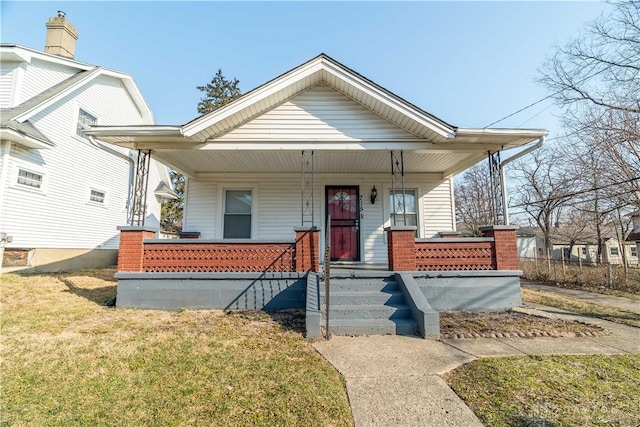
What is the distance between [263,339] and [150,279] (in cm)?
299

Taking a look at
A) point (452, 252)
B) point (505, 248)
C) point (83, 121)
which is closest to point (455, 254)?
point (452, 252)

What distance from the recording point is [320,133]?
6668mm

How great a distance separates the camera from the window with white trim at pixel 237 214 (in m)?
9.00

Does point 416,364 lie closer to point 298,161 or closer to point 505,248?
point 505,248

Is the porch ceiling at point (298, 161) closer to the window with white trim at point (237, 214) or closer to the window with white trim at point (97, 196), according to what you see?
the window with white trim at point (237, 214)

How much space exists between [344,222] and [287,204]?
5.87ft

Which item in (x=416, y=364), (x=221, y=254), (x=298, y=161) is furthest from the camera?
(x=298, y=161)

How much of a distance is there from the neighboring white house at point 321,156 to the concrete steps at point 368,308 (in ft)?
5.77

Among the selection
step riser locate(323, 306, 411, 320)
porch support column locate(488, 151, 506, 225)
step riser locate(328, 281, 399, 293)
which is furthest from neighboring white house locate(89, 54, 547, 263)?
step riser locate(323, 306, 411, 320)

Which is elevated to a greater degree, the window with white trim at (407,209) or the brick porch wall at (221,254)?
the window with white trim at (407,209)

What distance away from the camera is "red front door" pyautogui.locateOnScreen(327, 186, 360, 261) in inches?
341

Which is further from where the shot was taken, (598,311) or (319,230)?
(598,311)

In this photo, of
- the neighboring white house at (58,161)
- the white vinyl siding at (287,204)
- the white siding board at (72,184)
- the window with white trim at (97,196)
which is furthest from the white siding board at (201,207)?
the window with white trim at (97,196)

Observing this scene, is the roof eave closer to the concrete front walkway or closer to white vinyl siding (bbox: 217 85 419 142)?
white vinyl siding (bbox: 217 85 419 142)
